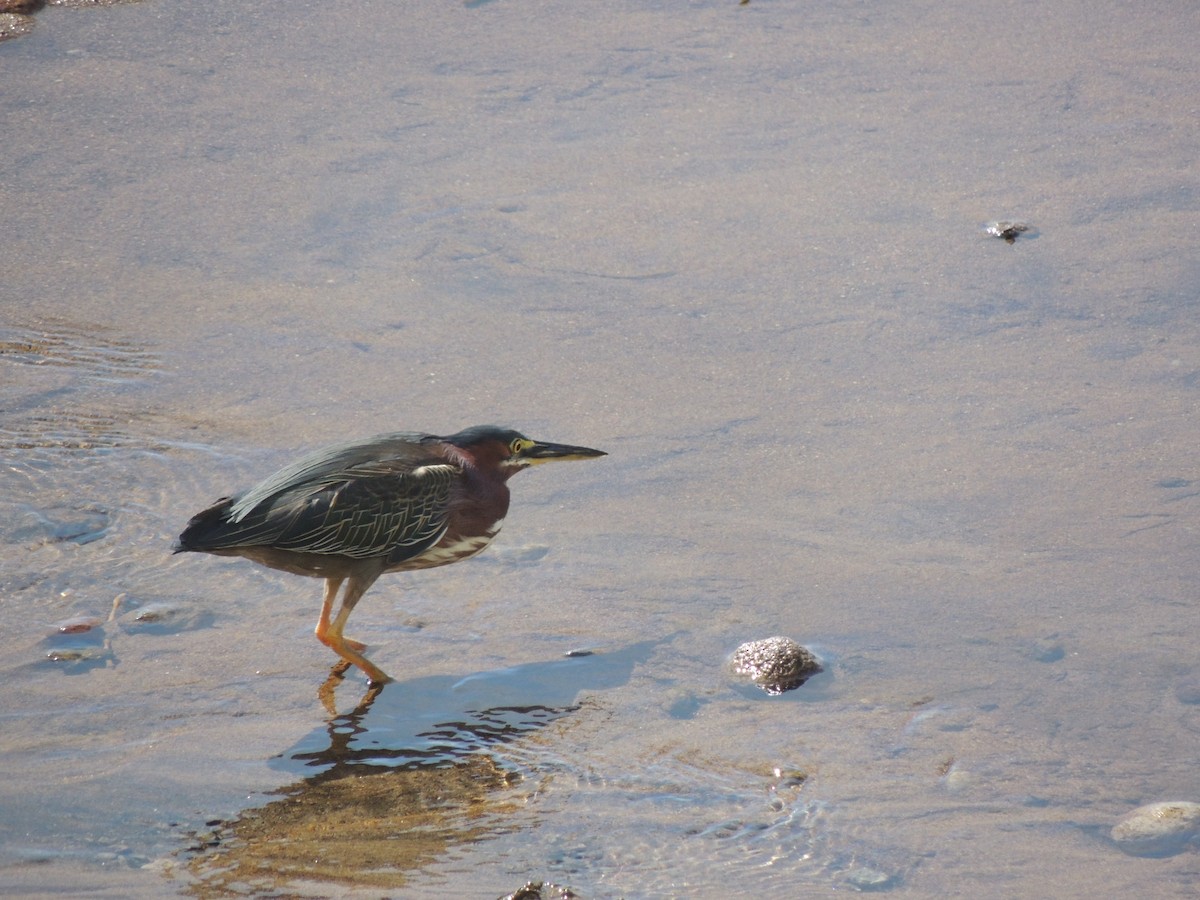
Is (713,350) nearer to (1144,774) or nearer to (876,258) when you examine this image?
(876,258)

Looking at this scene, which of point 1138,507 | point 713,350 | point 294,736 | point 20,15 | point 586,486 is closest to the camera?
point 294,736

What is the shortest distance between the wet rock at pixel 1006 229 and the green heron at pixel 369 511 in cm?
304

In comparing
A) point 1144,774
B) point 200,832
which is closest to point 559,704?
point 200,832

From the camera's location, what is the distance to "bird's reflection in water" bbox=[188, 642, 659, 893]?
12.7ft

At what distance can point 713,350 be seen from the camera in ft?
21.5

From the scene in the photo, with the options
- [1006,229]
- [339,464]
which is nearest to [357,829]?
[339,464]

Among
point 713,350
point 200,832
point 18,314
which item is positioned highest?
point 18,314

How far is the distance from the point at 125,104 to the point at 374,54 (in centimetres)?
167

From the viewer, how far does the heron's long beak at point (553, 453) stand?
5.32 meters

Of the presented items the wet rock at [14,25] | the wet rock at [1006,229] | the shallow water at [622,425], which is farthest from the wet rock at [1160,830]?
the wet rock at [14,25]

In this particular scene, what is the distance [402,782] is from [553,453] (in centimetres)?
153

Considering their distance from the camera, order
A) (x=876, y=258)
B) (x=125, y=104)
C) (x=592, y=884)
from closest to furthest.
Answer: (x=592, y=884)
(x=876, y=258)
(x=125, y=104)

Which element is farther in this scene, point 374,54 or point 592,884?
point 374,54

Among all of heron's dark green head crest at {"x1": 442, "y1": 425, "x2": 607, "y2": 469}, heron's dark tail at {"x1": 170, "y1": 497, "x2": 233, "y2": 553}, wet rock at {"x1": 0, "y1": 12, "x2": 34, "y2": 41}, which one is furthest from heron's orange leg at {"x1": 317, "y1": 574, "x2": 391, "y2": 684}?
wet rock at {"x1": 0, "y1": 12, "x2": 34, "y2": 41}
